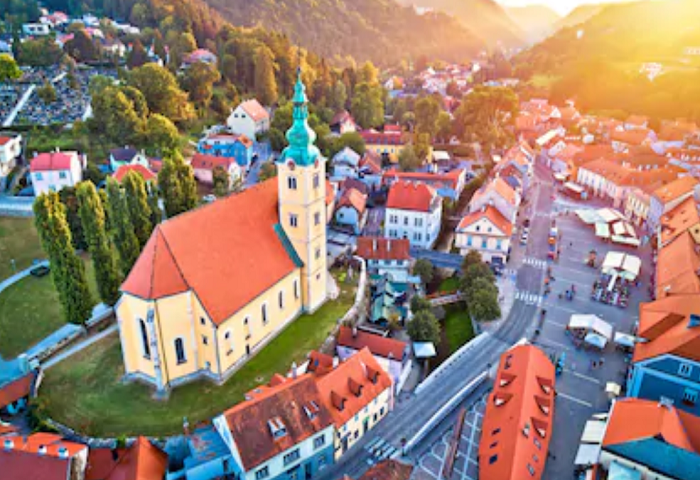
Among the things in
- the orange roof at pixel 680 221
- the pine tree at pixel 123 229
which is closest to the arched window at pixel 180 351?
the pine tree at pixel 123 229

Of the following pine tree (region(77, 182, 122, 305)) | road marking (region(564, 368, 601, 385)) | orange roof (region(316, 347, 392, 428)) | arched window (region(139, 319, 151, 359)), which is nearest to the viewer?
orange roof (region(316, 347, 392, 428))

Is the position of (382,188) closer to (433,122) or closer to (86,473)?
(433,122)

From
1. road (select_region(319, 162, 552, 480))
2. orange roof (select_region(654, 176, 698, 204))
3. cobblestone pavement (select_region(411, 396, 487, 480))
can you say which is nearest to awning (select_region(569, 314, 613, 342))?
road (select_region(319, 162, 552, 480))

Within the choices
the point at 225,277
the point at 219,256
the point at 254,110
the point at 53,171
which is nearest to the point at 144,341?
the point at 225,277

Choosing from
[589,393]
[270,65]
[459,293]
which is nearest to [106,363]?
[459,293]

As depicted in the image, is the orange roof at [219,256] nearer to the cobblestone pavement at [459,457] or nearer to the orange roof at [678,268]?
the cobblestone pavement at [459,457]

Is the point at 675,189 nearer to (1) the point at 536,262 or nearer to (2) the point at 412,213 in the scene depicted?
(1) the point at 536,262

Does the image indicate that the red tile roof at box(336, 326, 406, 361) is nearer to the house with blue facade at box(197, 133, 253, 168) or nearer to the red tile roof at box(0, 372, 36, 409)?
the red tile roof at box(0, 372, 36, 409)
